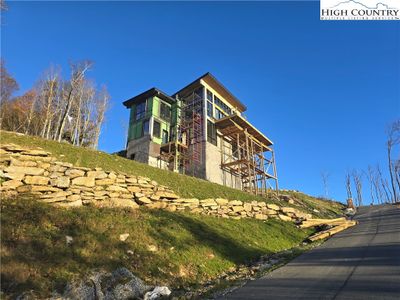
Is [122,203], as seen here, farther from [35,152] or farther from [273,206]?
[273,206]

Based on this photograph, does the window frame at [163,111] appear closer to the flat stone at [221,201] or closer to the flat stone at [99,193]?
the flat stone at [221,201]

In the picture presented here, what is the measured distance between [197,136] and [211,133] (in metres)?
1.79

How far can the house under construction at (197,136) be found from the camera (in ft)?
102

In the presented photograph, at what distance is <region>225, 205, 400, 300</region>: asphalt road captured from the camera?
20.9 feet

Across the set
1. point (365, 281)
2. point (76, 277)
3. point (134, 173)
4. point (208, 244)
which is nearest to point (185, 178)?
point (134, 173)

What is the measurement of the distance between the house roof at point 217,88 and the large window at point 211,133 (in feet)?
17.0

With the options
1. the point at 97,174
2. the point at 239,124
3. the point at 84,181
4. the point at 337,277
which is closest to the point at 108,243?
the point at 84,181

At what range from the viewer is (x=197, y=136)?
32.0 m

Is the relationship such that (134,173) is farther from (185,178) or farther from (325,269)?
(325,269)

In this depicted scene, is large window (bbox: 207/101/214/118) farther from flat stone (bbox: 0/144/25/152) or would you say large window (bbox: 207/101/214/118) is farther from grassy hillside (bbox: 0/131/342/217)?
flat stone (bbox: 0/144/25/152)

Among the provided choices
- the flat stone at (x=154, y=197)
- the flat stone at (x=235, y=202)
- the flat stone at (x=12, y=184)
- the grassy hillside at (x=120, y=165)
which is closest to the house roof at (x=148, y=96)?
the grassy hillside at (x=120, y=165)

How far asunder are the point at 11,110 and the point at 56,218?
32.4 meters

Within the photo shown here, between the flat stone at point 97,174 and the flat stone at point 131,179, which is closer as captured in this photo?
the flat stone at point 97,174

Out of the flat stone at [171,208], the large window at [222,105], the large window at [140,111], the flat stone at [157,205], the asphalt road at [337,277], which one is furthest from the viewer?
the large window at [222,105]
